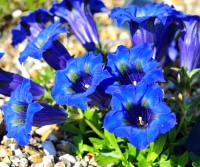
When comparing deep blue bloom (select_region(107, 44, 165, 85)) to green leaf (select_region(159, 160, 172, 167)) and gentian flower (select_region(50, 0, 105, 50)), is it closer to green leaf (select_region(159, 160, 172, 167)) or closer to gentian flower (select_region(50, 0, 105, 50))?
green leaf (select_region(159, 160, 172, 167))

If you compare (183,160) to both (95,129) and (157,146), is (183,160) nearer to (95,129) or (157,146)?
(157,146)

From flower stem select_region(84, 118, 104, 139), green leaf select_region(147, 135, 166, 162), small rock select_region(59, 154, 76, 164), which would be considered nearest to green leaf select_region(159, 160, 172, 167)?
green leaf select_region(147, 135, 166, 162)

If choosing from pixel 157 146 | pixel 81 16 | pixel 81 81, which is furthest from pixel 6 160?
pixel 81 16

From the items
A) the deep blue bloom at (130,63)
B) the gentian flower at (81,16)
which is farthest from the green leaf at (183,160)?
the gentian flower at (81,16)

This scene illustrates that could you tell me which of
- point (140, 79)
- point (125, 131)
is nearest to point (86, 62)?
point (140, 79)

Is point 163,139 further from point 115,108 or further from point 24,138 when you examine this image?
point 24,138

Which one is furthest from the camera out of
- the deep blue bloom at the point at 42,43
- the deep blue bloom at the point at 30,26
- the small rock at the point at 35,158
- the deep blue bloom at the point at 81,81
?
the deep blue bloom at the point at 30,26

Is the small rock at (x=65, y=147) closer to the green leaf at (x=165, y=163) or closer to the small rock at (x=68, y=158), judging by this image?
the small rock at (x=68, y=158)
